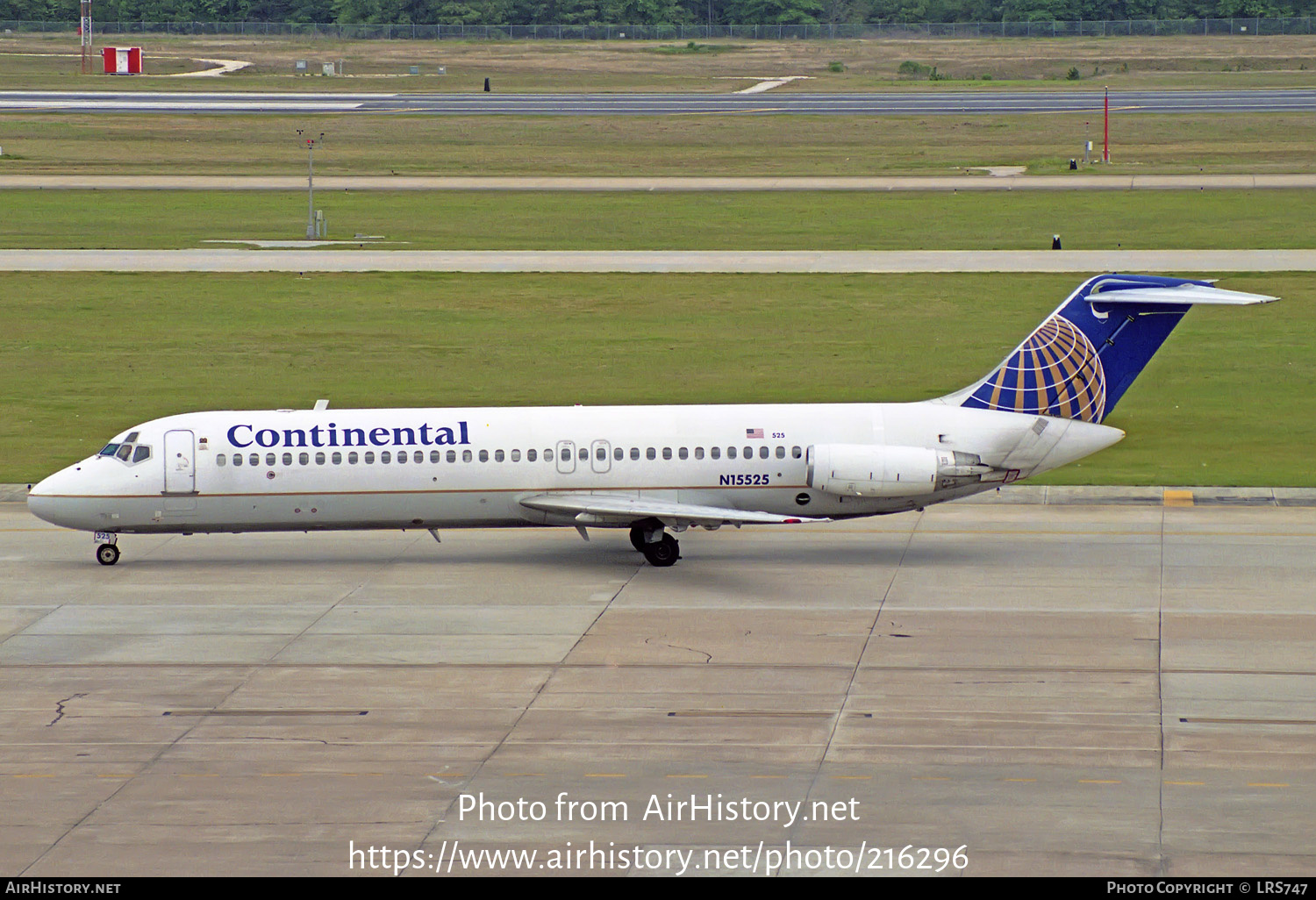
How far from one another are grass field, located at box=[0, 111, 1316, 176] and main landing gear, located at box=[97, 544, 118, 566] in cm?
6967

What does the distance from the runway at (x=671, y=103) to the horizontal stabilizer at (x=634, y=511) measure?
9553 centimetres

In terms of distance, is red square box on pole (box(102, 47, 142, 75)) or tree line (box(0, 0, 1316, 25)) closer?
red square box on pole (box(102, 47, 142, 75))

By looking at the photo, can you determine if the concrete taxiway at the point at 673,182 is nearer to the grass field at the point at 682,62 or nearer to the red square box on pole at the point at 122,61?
the grass field at the point at 682,62

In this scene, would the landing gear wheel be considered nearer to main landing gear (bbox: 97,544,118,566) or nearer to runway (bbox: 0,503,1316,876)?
runway (bbox: 0,503,1316,876)

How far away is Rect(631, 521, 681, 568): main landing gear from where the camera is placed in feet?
110

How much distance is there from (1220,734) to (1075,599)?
24.3 feet

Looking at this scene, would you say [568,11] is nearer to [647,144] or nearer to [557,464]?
[647,144]

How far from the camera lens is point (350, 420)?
3384 centimetres

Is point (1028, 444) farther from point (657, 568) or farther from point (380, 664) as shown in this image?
point (380, 664)

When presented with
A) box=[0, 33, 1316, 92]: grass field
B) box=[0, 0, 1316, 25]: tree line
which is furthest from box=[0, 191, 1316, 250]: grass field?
box=[0, 0, 1316, 25]: tree line

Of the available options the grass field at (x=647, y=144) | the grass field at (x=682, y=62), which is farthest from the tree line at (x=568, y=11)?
the grass field at (x=647, y=144)

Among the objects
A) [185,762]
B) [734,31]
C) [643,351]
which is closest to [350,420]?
[185,762]

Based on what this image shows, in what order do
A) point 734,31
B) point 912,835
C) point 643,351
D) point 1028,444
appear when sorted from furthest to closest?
point 734,31 → point 643,351 → point 1028,444 → point 912,835

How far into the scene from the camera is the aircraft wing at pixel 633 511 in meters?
32.0
